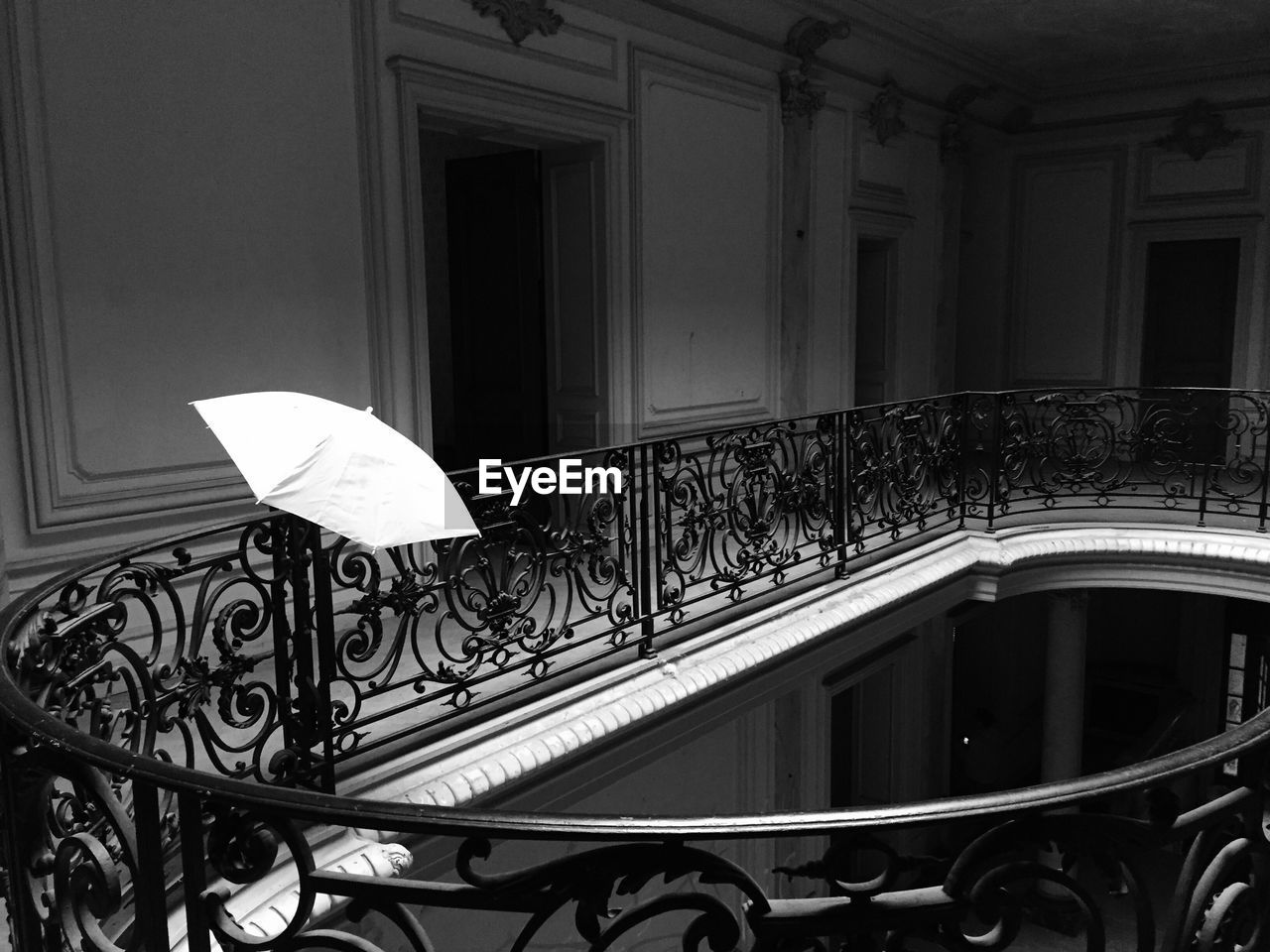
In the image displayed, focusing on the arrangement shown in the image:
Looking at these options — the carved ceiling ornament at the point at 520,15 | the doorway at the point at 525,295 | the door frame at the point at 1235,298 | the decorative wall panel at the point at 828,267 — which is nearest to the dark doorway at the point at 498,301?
the doorway at the point at 525,295

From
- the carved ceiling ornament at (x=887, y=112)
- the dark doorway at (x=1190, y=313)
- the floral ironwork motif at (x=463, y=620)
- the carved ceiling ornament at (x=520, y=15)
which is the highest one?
the carved ceiling ornament at (x=887, y=112)

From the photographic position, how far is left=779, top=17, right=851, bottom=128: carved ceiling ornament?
Answer: 7.39 meters

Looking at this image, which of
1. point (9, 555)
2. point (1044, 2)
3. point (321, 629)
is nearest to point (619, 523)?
point (321, 629)

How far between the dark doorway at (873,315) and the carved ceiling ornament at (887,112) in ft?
3.04

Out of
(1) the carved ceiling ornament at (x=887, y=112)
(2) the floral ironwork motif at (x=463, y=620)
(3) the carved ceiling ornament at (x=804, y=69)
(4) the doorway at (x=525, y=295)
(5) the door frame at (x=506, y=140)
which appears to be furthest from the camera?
(1) the carved ceiling ornament at (x=887, y=112)

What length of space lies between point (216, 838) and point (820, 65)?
753cm

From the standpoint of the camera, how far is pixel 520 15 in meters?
5.40

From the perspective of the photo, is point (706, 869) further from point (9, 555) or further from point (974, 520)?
point (974, 520)

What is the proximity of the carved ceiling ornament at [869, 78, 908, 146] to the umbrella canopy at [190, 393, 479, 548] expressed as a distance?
6.87 m

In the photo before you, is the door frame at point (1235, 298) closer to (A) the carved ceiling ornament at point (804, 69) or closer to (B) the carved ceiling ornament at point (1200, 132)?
(B) the carved ceiling ornament at point (1200, 132)

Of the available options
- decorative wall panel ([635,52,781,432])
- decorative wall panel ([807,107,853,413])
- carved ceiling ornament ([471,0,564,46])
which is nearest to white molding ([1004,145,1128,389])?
decorative wall panel ([807,107,853,413])

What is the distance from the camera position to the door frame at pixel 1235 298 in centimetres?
962

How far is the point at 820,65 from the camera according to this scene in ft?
25.8

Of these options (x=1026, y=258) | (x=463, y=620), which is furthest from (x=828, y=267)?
(x=463, y=620)
